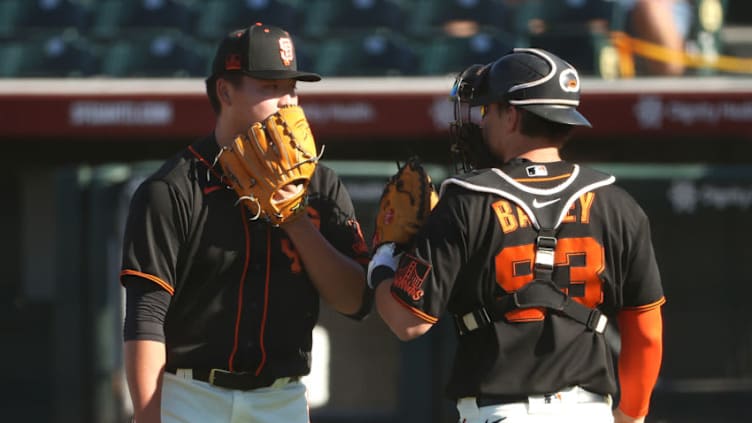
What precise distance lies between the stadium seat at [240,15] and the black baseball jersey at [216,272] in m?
6.05

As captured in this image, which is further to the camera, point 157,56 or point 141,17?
point 141,17

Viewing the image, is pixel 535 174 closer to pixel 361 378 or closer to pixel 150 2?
pixel 361 378

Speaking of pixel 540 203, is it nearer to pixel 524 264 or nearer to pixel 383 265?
pixel 524 264

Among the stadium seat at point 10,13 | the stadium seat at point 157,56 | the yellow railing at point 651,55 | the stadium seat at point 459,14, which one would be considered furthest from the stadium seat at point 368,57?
the stadium seat at point 10,13

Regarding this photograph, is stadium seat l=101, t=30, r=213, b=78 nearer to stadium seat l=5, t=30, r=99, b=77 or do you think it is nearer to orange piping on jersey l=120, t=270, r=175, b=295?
stadium seat l=5, t=30, r=99, b=77

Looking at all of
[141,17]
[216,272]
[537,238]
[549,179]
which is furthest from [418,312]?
[141,17]

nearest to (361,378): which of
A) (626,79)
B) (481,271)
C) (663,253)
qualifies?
(663,253)

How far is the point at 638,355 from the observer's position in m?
2.78

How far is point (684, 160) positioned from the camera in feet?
27.1

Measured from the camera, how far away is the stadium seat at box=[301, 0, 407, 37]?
877 centimetres

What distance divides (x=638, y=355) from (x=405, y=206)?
0.63 m

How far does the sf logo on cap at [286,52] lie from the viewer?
278 cm

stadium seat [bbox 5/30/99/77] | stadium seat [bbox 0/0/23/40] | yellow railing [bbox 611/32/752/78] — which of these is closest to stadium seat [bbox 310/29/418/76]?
yellow railing [bbox 611/32/752/78]

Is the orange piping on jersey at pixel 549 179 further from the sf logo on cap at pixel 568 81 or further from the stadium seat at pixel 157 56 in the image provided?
the stadium seat at pixel 157 56
